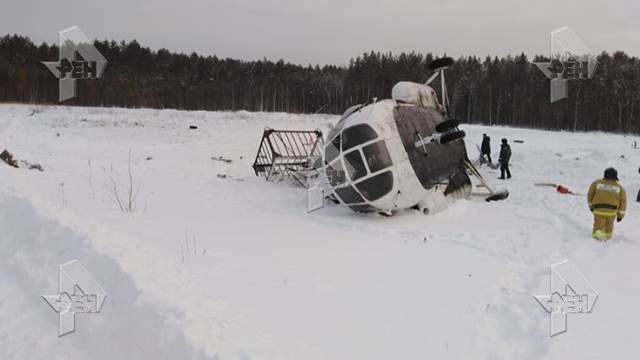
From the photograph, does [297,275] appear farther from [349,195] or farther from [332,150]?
[332,150]

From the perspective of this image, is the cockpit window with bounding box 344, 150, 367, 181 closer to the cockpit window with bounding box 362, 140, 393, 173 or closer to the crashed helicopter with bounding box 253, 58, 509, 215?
the crashed helicopter with bounding box 253, 58, 509, 215

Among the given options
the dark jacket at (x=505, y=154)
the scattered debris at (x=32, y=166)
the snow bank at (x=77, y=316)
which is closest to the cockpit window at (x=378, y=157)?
the snow bank at (x=77, y=316)

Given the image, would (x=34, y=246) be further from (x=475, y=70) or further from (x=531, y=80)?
(x=475, y=70)

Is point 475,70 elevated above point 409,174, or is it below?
above

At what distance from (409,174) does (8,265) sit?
8.26 m

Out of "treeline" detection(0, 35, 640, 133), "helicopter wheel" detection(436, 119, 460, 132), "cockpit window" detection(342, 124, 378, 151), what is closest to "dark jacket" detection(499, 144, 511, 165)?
"helicopter wheel" detection(436, 119, 460, 132)

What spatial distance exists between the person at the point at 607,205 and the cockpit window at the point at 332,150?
5788 mm

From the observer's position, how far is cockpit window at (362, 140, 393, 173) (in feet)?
37.1

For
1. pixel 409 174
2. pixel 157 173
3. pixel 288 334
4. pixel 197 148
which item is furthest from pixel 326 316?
pixel 197 148

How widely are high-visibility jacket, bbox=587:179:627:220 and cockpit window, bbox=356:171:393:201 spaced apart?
167 inches

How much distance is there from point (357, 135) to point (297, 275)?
5638mm

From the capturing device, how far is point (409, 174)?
11.5m

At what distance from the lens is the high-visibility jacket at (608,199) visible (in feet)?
31.1

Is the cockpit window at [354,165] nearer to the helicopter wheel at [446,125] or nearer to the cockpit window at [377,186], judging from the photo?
the cockpit window at [377,186]
